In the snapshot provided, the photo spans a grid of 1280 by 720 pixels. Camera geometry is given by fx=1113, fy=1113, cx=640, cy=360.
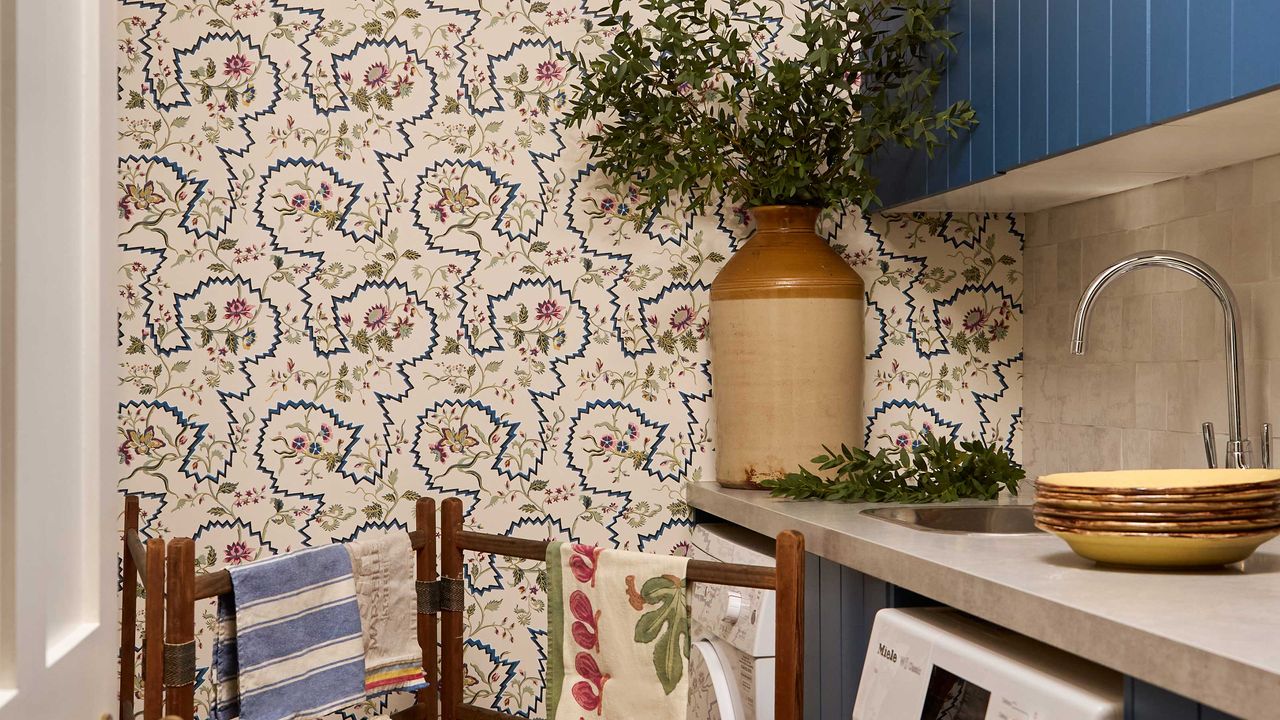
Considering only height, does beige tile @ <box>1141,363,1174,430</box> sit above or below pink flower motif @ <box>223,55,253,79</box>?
below

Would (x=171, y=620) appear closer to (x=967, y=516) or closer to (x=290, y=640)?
(x=290, y=640)

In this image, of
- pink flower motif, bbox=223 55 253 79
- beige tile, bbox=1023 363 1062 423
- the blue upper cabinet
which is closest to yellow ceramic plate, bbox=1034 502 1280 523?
the blue upper cabinet

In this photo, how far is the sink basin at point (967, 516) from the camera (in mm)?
2025

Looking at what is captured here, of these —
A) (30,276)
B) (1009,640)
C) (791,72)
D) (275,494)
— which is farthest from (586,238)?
(30,276)

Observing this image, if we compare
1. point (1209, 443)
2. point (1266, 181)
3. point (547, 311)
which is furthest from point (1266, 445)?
point (547, 311)

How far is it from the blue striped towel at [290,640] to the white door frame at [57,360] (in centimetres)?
62

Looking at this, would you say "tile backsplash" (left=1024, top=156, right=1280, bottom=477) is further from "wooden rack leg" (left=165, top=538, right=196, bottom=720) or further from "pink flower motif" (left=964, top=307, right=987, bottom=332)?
"wooden rack leg" (left=165, top=538, right=196, bottom=720)

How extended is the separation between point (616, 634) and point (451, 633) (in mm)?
493

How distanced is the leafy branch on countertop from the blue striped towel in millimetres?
882

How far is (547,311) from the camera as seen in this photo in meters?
2.45

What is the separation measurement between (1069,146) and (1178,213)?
453mm

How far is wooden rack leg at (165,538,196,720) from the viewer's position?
150 centimetres

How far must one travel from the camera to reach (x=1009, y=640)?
138 cm

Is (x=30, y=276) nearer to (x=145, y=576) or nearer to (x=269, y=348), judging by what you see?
(x=145, y=576)
